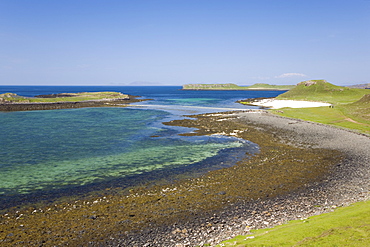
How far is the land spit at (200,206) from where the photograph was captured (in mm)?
16234

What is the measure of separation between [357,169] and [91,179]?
2998 cm

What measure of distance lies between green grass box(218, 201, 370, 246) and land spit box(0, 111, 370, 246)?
1530 millimetres

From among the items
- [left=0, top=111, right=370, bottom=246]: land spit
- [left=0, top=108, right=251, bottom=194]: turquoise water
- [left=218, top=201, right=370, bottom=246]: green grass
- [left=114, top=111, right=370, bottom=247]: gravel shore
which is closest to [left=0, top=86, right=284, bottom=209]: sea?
[left=0, top=108, right=251, bottom=194]: turquoise water

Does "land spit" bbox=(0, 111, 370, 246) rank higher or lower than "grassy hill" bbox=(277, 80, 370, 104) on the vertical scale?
lower

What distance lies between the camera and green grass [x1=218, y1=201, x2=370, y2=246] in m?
12.1

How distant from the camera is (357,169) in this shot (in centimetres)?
2934

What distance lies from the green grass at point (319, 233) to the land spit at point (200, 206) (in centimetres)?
153

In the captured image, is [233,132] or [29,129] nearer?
[233,132]

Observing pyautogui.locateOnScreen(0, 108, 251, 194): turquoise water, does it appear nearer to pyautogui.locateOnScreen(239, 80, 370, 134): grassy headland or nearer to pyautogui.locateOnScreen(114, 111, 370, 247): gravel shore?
pyautogui.locateOnScreen(114, 111, 370, 247): gravel shore

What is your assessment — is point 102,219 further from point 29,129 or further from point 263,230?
point 29,129

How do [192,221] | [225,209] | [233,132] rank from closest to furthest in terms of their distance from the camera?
[192,221] → [225,209] → [233,132]

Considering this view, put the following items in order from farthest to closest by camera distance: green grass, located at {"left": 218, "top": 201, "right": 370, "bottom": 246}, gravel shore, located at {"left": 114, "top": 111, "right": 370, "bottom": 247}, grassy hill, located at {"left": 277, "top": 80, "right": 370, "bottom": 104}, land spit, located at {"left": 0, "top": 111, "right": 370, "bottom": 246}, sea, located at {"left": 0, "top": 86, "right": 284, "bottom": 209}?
1. grassy hill, located at {"left": 277, "top": 80, "right": 370, "bottom": 104}
2. sea, located at {"left": 0, "top": 86, "right": 284, "bottom": 209}
3. land spit, located at {"left": 0, "top": 111, "right": 370, "bottom": 246}
4. gravel shore, located at {"left": 114, "top": 111, "right": 370, "bottom": 247}
5. green grass, located at {"left": 218, "top": 201, "right": 370, "bottom": 246}

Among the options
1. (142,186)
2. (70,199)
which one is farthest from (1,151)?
(142,186)

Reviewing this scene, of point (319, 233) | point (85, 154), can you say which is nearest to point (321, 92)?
point (85, 154)
